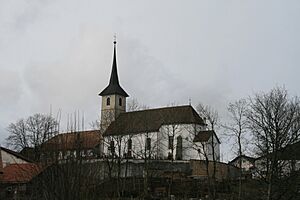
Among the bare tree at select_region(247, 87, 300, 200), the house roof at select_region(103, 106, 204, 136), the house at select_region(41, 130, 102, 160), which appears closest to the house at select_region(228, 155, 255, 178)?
the bare tree at select_region(247, 87, 300, 200)

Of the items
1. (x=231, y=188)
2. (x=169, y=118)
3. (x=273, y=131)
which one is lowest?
(x=231, y=188)

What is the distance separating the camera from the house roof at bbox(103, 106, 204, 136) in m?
80.0

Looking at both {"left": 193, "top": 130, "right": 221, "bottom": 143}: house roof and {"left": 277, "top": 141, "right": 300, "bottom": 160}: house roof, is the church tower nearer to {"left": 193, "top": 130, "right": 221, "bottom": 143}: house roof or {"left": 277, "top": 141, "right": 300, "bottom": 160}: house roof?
{"left": 193, "top": 130, "right": 221, "bottom": 143}: house roof

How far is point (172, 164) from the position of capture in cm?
6562

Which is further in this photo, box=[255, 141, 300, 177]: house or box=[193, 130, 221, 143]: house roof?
box=[193, 130, 221, 143]: house roof

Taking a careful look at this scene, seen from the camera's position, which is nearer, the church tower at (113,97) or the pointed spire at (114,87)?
the church tower at (113,97)

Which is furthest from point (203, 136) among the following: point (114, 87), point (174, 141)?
point (114, 87)

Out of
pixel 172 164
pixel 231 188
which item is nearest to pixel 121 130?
pixel 172 164

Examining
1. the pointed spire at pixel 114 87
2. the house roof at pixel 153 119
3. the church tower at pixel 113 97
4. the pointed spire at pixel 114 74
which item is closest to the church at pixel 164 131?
the house roof at pixel 153 119

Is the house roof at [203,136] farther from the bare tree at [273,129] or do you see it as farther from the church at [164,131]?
the bare tree at [273,129]

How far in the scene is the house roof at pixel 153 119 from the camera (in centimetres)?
8004

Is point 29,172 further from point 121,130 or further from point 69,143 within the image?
point 121,130

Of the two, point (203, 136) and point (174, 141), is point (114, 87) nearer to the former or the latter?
point (174, 141)

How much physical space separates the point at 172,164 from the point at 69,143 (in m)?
55.1
